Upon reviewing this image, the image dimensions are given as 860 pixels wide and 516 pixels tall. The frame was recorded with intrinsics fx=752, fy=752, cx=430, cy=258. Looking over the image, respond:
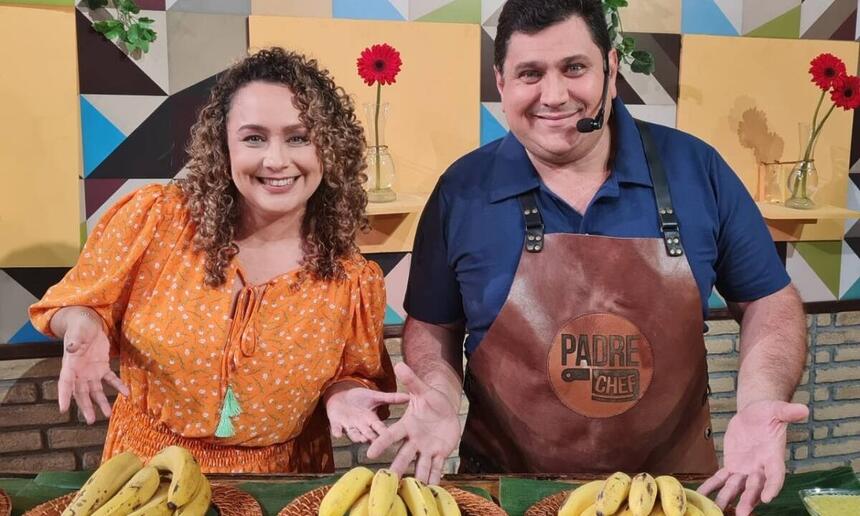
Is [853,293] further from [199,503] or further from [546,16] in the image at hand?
[199,503]

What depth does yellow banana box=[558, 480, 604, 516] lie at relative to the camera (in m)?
1.34

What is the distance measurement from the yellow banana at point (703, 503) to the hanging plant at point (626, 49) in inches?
78.8

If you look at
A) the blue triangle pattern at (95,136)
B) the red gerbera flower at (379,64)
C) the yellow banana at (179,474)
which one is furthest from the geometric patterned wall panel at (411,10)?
the yellow banana at (179,474)

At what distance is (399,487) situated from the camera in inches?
54.8

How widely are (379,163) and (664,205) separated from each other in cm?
122

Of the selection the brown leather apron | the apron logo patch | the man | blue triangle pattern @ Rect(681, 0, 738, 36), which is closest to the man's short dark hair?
the man

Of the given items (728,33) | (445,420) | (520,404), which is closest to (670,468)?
(520,404)

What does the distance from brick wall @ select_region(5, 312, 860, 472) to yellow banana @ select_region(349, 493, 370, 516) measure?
1.70 meters

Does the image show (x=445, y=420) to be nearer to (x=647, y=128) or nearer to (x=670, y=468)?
(x=670, y=468)

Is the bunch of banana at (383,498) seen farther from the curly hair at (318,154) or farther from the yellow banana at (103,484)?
the curly hair at (318,154)

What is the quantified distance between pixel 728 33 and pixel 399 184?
1549 mm

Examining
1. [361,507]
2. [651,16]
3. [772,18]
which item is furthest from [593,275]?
[772,18]

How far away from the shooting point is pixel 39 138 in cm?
260

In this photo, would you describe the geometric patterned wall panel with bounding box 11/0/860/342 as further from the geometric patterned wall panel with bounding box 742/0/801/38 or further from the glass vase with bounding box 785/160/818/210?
the glass vase with bounding box 785/160/818/210
